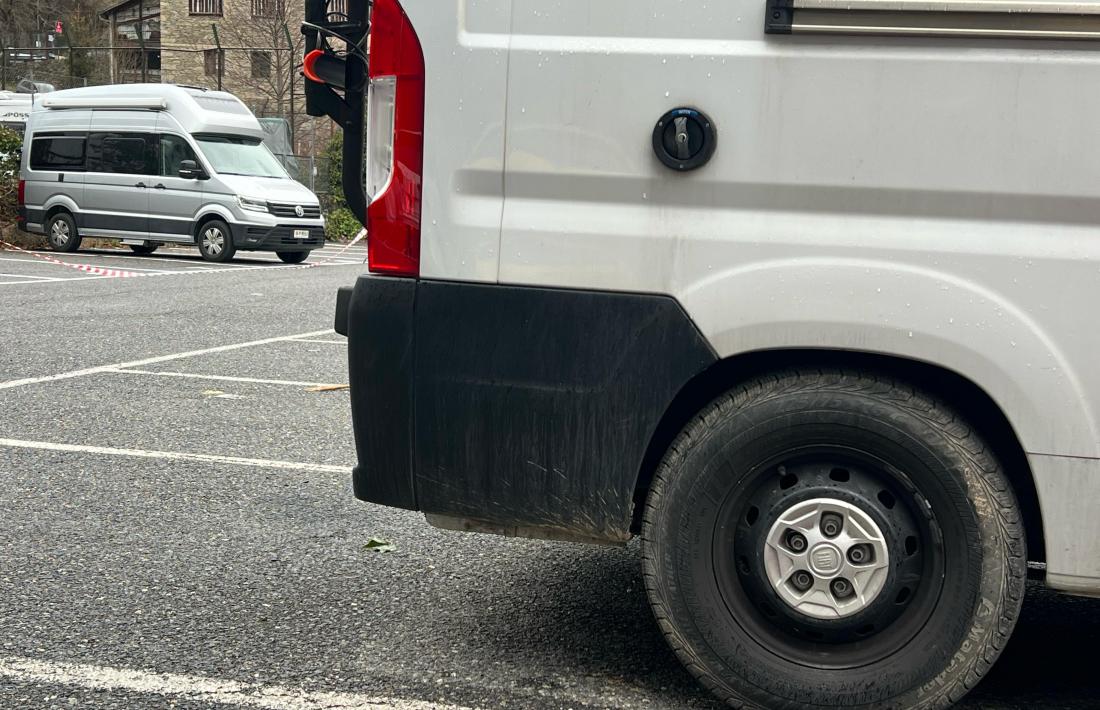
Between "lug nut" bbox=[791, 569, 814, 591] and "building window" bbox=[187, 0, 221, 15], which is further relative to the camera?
"building window" bbox=[187, 0, 221, 15]

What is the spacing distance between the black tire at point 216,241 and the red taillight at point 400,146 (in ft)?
61.6

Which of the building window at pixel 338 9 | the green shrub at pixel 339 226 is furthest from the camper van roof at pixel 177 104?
the building window at pixel 338 9

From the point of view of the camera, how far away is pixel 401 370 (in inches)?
117

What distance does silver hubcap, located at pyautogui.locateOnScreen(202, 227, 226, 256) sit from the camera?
21.3 m

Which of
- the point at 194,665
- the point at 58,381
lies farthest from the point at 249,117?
the point at 194,665

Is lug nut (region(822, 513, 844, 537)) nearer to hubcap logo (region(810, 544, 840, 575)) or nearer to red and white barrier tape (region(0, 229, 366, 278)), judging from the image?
hubcap logo (region(810, 544, 840, 575))

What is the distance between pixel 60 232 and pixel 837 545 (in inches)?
850

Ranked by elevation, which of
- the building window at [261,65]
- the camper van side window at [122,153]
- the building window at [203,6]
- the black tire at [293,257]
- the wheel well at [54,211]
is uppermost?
the building window at [203,6]

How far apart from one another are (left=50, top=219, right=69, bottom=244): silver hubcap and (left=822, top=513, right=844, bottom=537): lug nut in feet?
70.4

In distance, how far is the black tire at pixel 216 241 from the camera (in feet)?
69.6

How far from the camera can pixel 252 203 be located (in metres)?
21.2

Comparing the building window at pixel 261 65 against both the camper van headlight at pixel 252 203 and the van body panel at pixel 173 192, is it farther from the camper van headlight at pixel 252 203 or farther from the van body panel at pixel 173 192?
the camper van headlight at pixel 252 203


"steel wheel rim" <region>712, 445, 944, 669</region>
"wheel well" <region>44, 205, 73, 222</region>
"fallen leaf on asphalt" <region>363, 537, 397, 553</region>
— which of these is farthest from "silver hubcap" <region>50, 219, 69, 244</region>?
"steel wheel rim" <region>712, 445, 944, 669</region>

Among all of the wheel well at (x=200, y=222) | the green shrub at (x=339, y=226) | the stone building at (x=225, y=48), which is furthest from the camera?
the stone building at (x=225, y=48)
